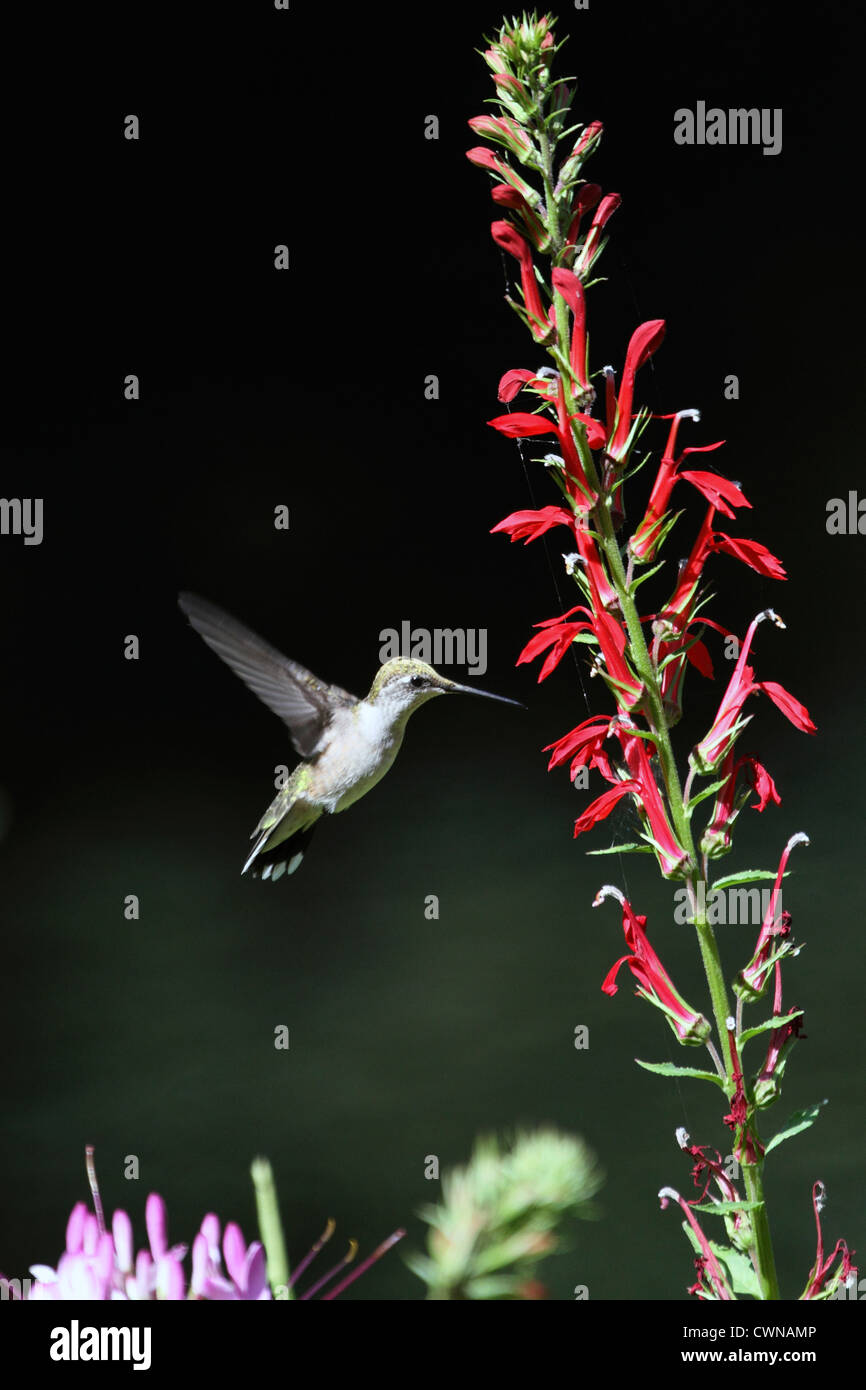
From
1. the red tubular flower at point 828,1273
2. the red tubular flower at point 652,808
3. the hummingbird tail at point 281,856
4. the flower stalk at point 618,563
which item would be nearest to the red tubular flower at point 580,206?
the flower stalk at point 618,563

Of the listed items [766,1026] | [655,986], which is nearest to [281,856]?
[655,986]

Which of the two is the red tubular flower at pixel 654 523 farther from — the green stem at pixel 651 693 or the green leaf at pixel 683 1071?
the green leaf at pixel 683 1071

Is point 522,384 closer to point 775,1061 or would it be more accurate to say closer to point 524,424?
point 524,424

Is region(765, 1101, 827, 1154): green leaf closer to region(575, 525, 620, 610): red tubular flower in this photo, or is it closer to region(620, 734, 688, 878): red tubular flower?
region(620, 734, 688, 878): red tubular flower
